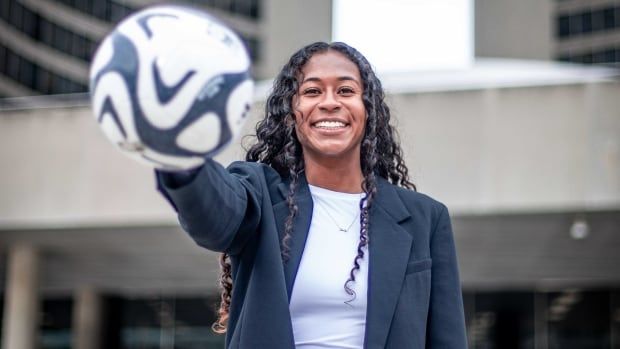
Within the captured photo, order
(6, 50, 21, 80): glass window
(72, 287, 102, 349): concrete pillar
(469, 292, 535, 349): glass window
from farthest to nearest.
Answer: (6, 50, 21, 80): glass window → (72, 287, 102, 349): concrete pillar → (469, 292, 535, 349): glass window

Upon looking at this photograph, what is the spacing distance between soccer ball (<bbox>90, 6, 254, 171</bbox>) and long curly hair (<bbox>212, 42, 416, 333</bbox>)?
0.66 metres

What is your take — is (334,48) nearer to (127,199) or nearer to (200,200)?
(200,200)

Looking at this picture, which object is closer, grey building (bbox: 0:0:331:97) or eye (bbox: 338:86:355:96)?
eye (bbox: 338:86:355:96)

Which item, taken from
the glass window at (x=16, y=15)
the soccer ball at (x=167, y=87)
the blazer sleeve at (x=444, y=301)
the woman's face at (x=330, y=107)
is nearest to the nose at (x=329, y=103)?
the woman's face at (x=330, y=107)

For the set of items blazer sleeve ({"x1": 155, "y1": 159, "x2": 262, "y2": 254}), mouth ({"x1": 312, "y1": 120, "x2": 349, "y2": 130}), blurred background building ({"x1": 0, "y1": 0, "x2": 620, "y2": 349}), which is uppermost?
blurred background building ({"x1": 0, "y1": 0, "x2": 620, "y2": 349})

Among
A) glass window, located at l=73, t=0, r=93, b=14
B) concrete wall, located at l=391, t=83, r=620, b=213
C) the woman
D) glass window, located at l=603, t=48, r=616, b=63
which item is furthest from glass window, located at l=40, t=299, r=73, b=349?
glass window, located at l=603, t=48, r=616, b=63

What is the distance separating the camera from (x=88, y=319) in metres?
29.7

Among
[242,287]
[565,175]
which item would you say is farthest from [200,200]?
[565,175]

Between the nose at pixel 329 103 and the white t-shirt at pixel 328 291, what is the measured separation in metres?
0.26

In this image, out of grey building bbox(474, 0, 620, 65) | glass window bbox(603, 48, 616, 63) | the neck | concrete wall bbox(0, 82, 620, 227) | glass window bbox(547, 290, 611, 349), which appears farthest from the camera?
grey building bbox(474, 0, 620, 65)

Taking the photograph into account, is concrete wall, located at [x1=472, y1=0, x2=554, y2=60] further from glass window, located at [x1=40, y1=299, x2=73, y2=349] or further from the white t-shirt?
the white t-shirt

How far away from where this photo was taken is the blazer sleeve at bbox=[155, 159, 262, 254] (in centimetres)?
223

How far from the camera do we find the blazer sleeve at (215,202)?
2230 millimetres

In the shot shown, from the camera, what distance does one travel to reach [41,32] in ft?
172
